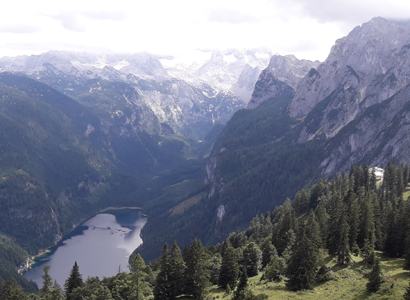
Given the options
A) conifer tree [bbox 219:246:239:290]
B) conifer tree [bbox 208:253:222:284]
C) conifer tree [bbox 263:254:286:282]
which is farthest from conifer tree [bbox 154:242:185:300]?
conifer tree [bbox 263:254:286:282]

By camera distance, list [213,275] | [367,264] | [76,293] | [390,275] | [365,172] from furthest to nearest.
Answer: [365,172] < [76,293] < [213,275] < [367,264] < [390,275]

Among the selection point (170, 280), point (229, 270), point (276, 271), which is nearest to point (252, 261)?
point (229, 270)

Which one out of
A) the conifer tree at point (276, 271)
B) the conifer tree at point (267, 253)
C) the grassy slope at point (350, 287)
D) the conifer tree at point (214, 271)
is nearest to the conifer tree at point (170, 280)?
the grassy slope at point (350, 287)

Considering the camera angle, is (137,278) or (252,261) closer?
(137,278)

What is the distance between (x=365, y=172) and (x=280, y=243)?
184 feet

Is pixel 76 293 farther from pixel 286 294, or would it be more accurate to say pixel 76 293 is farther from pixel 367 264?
pixel 367 264

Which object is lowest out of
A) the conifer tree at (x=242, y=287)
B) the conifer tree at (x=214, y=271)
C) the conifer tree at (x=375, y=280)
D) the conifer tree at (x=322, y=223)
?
the conifer tree at (x=214, y=271)

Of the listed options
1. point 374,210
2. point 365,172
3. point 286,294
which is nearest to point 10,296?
point 286,294

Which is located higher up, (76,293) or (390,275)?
(390,275)

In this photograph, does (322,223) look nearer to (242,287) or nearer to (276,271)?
(276,271)

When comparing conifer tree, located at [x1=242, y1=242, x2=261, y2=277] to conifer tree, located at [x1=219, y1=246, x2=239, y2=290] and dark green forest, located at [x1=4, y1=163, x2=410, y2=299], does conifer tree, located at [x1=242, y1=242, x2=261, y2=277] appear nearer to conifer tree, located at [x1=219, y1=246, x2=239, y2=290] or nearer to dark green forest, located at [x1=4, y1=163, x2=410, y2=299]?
dark green forest, located at [x1=4, y1=163, x2=410, y2=299]

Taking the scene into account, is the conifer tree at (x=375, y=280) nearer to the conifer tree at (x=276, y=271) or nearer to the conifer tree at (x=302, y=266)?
the conifer tree at (x=302, y=266)

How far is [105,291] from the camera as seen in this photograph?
3546 inches

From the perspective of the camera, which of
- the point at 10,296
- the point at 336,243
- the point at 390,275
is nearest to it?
the point at 390,275
